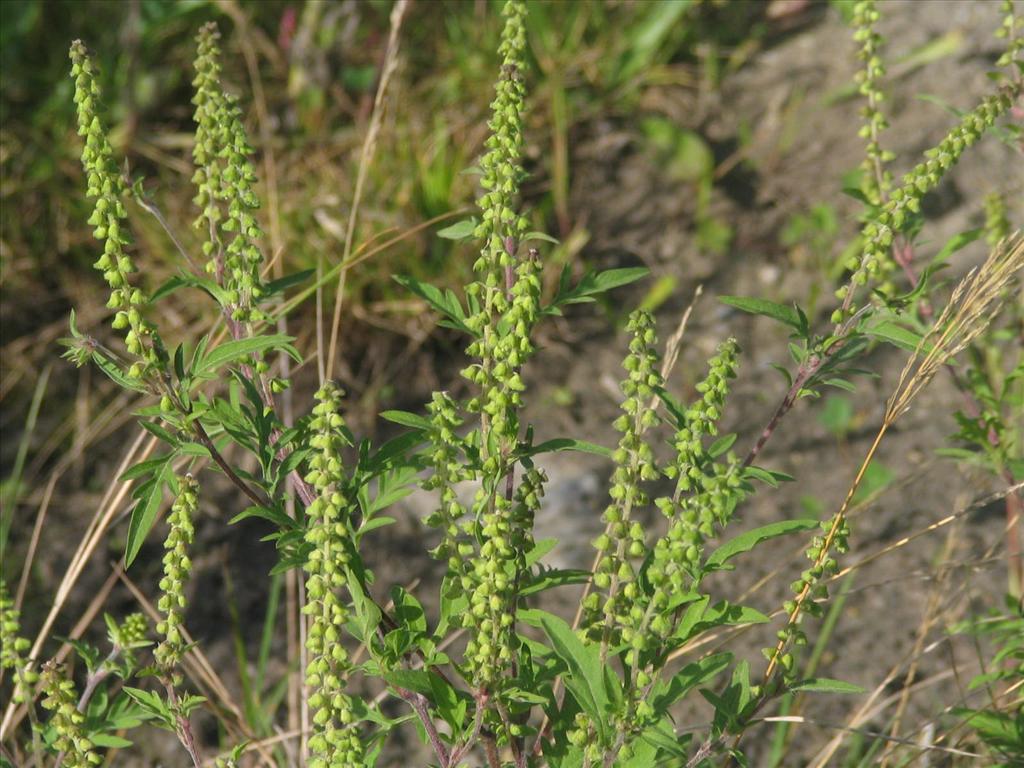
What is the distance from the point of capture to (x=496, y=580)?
6.28 feet

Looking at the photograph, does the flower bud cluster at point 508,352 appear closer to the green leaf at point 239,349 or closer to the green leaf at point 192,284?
the green leaf at point 239,349

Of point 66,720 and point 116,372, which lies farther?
point 66,720

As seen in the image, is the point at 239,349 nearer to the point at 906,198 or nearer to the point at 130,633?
the point at 130,633

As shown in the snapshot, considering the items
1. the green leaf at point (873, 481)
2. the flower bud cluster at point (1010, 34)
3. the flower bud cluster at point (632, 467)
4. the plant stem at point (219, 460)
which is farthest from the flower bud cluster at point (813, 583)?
the green leaf at point (873, 481)

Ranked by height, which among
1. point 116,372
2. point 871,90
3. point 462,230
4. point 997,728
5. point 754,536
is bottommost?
point 997,728

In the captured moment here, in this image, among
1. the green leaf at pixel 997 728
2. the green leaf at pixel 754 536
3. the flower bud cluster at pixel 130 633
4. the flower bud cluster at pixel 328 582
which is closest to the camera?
the flower bud cluster at pixel 328 582

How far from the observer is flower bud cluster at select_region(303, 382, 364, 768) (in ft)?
6.10

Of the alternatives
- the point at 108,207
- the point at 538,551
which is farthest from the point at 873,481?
the point at 108,207

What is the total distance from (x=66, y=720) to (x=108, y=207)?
3.08ft

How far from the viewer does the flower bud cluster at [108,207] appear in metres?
1.94

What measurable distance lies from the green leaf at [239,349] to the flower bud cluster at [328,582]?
0.56 feet

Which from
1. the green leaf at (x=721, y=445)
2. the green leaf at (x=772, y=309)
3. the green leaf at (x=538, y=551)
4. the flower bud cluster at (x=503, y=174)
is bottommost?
the green leaf at (x=538, y=551)

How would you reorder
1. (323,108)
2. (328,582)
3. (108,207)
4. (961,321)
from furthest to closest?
(323,108)
(961,321)
(108,207)
(328,582)

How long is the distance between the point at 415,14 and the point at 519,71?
147 inches
